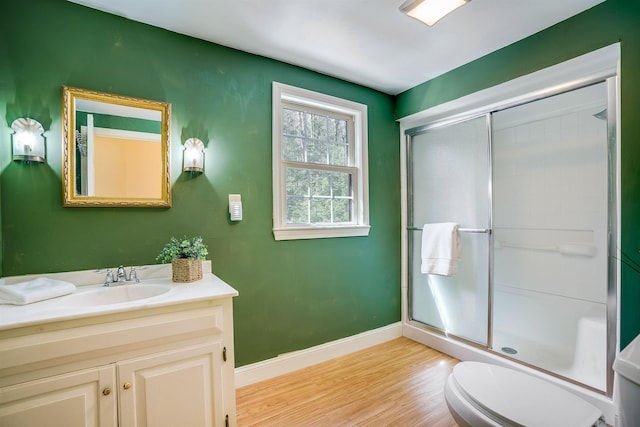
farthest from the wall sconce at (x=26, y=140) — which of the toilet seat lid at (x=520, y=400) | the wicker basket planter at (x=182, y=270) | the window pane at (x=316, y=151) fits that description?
the toilet seat lid at (x=520, y=400)

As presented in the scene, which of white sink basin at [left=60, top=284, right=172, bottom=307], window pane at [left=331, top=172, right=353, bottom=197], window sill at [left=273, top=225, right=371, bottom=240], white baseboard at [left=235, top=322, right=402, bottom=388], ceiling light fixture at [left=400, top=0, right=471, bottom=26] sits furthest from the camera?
window pane at [left=331, top=172, right=353, bottom=197]

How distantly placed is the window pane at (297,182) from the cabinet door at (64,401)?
158 centimetres

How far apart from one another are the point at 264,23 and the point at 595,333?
2.82 metres

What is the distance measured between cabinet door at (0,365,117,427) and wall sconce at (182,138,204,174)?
45.0 inches

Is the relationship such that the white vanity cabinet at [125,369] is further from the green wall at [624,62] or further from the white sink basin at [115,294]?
the green wall at [624,62]

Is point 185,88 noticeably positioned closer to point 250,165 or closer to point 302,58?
point 250,165

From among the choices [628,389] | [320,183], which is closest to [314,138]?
[320,183]

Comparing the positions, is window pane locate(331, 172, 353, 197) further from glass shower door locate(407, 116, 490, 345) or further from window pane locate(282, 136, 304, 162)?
glass shower door locate(407, 116, 490, 345)

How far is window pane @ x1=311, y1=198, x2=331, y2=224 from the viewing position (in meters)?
2.55

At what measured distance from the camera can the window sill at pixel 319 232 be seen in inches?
91.1

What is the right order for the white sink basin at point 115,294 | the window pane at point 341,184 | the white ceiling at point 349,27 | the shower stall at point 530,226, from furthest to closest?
the window pane at point 341,184, the shower stall at point 530,226, the white ceiling at point 349,27, the white sink basin at point 115,294

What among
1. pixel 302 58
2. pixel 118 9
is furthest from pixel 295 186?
pixel 118 9

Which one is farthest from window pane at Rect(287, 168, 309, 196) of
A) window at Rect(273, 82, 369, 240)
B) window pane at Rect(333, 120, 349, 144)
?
window pane at Rect(333, 120, 349, 144)

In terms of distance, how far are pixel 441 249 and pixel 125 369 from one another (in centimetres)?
229
